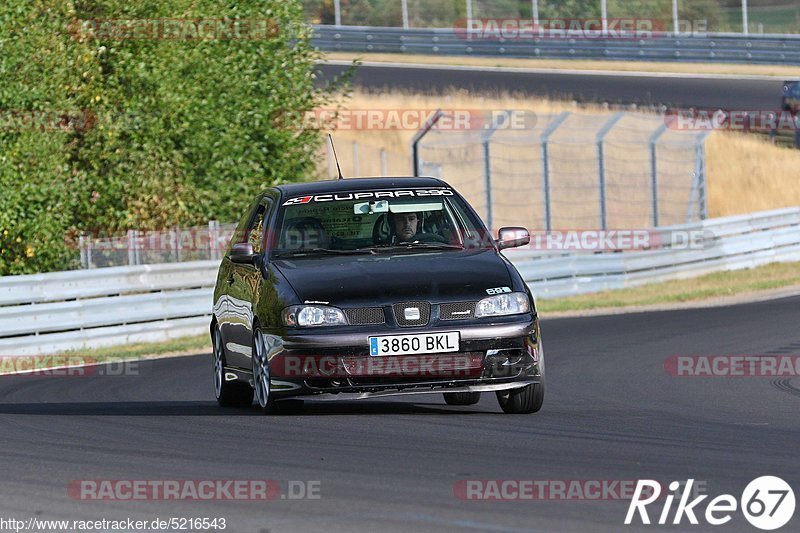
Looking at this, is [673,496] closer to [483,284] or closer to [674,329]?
[483,284]

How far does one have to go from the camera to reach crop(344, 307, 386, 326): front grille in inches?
382

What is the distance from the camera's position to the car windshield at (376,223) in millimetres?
10711

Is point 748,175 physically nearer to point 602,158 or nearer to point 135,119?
point 602,158

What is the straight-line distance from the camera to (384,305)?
31.8 feet

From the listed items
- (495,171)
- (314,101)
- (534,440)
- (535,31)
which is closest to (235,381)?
(534,440)

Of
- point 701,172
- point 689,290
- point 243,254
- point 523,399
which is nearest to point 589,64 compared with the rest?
point 701,172

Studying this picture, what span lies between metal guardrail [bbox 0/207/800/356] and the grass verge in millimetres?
298

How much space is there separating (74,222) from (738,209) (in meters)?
18.4

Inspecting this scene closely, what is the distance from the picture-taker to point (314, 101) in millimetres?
29469

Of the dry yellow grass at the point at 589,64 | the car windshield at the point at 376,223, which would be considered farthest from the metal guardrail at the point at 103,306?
the dry yellow grass at the point at 589,64

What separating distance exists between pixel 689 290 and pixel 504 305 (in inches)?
661

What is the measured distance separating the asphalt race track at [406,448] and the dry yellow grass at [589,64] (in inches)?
1336

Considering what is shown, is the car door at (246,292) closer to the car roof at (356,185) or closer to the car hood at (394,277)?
the car roof at (356,185)

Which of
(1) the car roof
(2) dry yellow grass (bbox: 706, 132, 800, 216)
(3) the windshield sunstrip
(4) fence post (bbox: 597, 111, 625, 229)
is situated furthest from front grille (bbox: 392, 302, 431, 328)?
(2) dry yellow grass (bbox: 706, 132, 800, 216)
